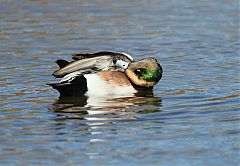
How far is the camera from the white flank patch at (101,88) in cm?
1092

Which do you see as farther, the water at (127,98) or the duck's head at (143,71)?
the duck's head at (143,71)

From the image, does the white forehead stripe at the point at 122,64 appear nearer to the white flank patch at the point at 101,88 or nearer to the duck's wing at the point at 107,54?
the duck's wing at the point at 107,54

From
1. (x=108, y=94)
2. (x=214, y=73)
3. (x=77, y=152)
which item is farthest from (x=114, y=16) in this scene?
(x=77, y=152)

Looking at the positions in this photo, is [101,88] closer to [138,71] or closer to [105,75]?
[105,75]

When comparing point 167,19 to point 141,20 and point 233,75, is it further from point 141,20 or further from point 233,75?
point 233,75

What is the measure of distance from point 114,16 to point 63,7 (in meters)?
1.53

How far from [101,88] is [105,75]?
0.18 m

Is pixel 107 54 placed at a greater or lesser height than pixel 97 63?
greater

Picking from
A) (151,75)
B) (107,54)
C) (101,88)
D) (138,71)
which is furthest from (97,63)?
(151,75)

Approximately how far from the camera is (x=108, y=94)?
11.0m

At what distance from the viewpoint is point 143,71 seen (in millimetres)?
11016

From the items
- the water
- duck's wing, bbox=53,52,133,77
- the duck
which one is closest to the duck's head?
the duck

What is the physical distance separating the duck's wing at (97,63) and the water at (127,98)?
0.41 metres

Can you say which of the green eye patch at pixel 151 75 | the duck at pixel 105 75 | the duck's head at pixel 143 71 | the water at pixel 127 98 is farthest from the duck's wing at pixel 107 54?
the water at pixel 127 98
